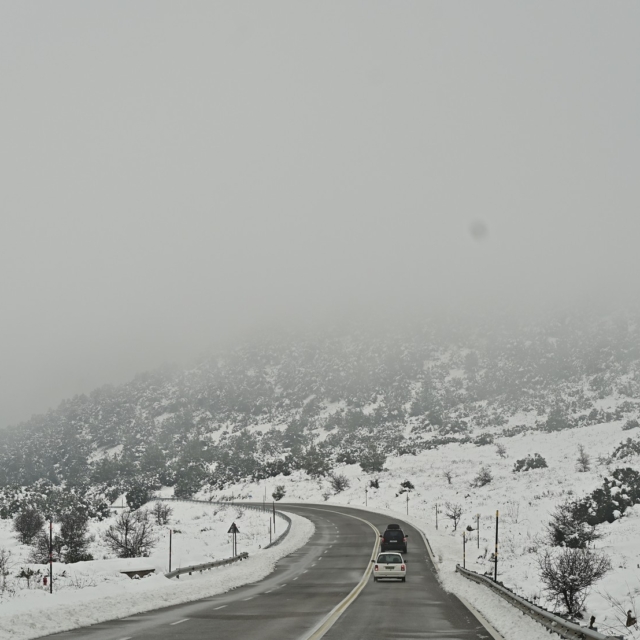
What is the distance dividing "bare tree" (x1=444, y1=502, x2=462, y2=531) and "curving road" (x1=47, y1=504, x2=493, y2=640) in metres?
25.1

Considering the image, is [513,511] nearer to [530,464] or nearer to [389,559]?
[389,559]

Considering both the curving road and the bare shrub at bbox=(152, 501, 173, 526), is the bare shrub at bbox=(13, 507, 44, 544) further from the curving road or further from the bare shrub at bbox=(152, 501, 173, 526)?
the curving road

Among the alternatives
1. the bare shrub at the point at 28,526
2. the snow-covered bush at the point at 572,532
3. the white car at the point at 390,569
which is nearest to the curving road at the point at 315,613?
the white car at the point at 390,569

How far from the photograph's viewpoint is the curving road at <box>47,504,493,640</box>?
15781mm

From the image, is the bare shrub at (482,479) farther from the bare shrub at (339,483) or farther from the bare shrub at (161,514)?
the bare shrub at (161,514)

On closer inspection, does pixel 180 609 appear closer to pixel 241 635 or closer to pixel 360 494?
pixel 241 635

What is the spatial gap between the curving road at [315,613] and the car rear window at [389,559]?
1.06 metres

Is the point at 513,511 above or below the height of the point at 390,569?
below

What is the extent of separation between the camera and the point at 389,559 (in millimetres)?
33906

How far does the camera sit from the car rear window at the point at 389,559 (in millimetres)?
33656

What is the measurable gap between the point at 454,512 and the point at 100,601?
51993 millimetres

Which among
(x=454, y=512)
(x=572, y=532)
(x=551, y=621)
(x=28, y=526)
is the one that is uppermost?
(x=551, y=621)

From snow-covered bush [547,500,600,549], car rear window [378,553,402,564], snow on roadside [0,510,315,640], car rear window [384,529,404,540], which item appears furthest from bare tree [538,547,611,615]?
car rear window [384,529,404,540]

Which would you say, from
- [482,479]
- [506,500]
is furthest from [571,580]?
[482,479]
